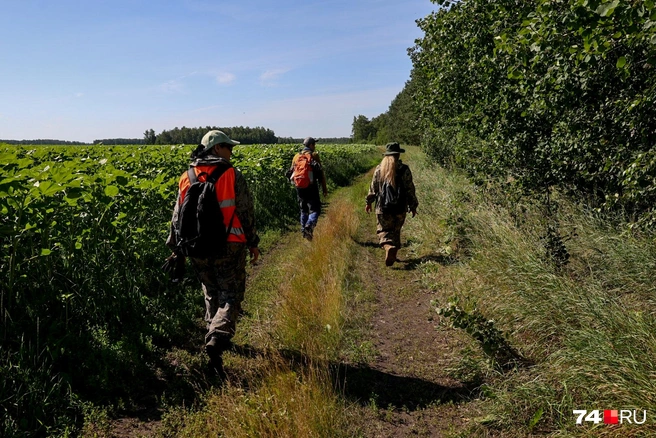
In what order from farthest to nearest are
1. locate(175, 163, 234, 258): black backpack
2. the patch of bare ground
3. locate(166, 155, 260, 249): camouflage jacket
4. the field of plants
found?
locate(166, 155, 260, 249): camouflage jacket, locate(175, 163, 234, 258): black backpack, the field of plants, the patch of bare ground

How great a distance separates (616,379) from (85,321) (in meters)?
5.16

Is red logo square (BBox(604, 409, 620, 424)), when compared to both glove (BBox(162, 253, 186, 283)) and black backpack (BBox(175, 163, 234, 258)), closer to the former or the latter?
black backpack (BBox(175, 163, 234, 258))

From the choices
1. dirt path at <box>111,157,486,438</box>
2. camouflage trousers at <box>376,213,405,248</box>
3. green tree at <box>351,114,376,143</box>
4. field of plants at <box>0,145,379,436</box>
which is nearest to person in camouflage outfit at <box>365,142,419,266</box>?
camouflage trousers at <box>376,213,405,248</box>

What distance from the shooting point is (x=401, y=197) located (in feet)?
24.7

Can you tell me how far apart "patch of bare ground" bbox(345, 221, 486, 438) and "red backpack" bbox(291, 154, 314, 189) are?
12.8 feet

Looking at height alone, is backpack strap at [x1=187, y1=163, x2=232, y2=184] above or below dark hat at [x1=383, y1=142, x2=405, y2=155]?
below

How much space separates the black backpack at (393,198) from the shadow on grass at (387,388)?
3846 mm

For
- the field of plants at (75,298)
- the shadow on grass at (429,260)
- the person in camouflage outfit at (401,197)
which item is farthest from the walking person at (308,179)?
the field of plants at (75,298)

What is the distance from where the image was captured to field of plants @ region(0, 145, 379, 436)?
349cm

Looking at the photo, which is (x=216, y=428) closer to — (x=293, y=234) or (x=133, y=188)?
(x=133, y=188)

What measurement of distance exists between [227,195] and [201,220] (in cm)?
35

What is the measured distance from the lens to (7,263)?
4344 mm

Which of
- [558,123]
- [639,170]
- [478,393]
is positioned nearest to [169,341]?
[478,393]

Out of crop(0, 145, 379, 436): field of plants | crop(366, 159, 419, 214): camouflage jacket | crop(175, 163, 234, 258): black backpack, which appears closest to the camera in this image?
crop(0, 145, 379, 436): field of plants
